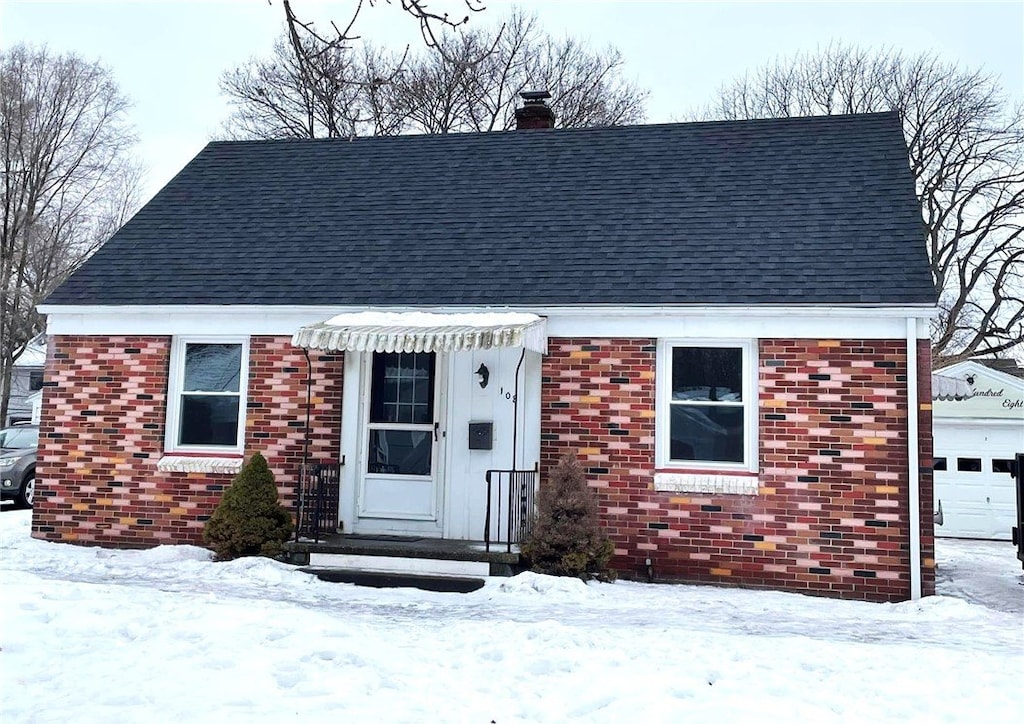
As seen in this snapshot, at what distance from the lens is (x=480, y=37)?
94.2 feet

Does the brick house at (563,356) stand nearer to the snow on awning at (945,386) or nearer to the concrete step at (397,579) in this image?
the concrete step at (397,579)

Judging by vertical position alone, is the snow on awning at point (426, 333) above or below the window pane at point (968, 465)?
above

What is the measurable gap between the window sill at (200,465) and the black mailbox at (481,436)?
2855mm

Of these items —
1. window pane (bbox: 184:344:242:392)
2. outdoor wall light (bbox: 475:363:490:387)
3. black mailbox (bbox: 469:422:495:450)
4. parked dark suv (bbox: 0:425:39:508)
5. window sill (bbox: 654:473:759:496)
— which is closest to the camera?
window sill (bbox: 654:473:759:496)

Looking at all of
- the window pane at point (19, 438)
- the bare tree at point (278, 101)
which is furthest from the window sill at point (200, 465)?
the bare tree at point (278, 101)

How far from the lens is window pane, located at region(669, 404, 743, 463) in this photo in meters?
9.27

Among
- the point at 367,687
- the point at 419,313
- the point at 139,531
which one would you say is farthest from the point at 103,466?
the point at 367,687

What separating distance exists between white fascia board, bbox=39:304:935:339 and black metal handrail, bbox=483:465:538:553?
66.0 inches

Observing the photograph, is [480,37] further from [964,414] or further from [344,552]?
[344,552]

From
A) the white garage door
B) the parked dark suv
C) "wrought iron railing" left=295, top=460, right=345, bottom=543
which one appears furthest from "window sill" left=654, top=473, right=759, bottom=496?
the parked dark suv

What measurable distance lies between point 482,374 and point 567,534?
7.28 feet

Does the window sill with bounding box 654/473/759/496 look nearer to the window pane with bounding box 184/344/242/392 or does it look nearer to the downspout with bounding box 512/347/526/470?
the downspout with bounding box 512/347/526/470

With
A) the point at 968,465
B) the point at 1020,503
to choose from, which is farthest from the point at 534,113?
the point at 968,465

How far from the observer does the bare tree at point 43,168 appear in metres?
27.2
